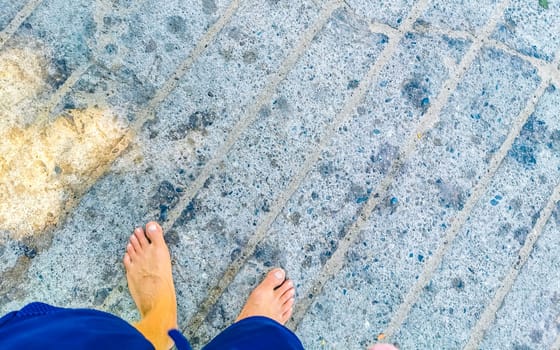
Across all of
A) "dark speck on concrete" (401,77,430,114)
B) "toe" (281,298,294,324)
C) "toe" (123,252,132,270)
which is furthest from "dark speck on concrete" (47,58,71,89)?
"dark speck on concrete" (401,77,430,114)

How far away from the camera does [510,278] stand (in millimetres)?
2117

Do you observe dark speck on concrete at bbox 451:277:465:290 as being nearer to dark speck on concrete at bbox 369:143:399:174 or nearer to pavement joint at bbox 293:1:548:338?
pavement joint at bbox 293:1:548:338

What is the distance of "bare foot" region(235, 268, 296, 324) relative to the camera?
195 cm

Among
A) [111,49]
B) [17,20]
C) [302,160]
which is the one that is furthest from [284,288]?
[17,20]

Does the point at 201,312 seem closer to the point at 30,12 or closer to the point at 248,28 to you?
the point at 248,28

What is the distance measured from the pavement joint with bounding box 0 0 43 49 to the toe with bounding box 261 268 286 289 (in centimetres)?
125

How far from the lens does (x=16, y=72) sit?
1.98 meters

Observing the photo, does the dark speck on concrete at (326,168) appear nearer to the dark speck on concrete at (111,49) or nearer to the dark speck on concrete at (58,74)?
the dark speck on concrete at (111,49)

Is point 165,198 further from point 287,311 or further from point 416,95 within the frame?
point 416,95

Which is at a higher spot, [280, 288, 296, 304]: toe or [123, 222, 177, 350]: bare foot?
[280, 288, 296, 304]: toe

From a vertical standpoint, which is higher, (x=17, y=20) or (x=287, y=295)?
(x=17, y=20)

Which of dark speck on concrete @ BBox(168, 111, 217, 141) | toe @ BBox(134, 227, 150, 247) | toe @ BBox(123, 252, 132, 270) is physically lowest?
toe @ BBox(123, 252, 132, 270)

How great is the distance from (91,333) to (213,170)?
0.76 m

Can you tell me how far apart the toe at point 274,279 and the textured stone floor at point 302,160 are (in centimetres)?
3
